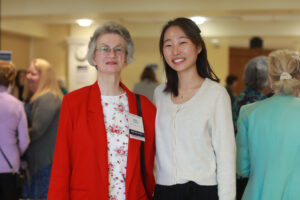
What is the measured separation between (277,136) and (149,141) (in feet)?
2.40

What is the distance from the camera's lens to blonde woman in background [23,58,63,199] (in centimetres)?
361

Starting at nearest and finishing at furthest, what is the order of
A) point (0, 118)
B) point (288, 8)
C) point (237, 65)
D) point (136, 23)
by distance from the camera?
1. point (0, 118)
2. point (288, 8)
3. point (136, 23)
4. point (237, 65)

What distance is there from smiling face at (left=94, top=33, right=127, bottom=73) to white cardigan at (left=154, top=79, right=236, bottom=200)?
17.4 inches

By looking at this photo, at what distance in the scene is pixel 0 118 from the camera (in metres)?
3.22

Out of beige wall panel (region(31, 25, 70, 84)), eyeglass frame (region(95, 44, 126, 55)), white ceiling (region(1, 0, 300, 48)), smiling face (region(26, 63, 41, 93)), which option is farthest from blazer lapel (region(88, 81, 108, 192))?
beige wall panel (region(31, 25, 70, 84))

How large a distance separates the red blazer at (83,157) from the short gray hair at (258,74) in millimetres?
1649

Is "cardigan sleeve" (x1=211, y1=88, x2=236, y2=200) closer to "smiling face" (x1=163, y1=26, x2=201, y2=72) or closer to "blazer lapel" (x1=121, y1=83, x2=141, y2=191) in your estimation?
"smiling face" (x1=163, y1=26, x2=201, y2=72)

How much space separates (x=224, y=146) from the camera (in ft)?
6.26

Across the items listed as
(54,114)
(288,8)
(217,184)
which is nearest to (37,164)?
(54,114)

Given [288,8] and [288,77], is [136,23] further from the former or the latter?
[288,77]

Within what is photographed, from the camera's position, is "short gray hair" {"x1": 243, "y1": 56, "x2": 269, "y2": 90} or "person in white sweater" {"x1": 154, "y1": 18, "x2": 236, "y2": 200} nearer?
"person in white sweater" {"x1": 154, "y1": 18, "x2": 236, "y2": 200}

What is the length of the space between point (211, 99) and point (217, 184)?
0.45 metres

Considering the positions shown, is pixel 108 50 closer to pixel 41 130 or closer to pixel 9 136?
pixel 9 136

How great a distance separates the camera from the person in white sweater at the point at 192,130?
1917 mm
